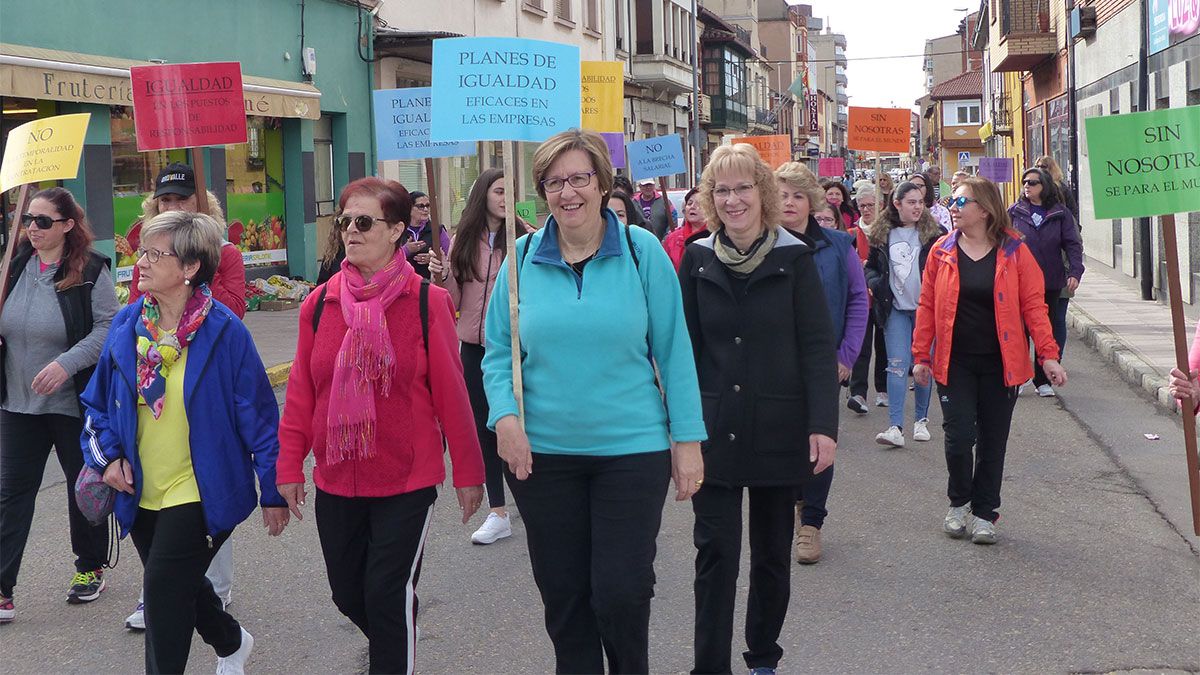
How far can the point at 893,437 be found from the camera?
29.8ft

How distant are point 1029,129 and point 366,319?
1414 inches

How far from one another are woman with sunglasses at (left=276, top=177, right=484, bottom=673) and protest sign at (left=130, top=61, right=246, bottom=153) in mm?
3822

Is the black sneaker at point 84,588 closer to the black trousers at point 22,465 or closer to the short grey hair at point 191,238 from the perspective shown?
the black trousers at point 22,465

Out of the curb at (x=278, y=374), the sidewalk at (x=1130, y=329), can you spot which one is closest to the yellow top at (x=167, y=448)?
the curb at (x=278, y=374)

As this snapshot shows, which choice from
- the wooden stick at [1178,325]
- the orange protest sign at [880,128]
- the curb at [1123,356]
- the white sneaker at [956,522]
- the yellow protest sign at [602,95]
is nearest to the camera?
the wooden stick at [1178,325]

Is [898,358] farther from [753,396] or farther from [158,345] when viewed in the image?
[158,345]

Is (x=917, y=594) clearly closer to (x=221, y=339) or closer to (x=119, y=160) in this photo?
(x=221, y=339)

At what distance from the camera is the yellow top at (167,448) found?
409 centimetres

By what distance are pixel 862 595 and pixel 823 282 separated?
4.64 feet

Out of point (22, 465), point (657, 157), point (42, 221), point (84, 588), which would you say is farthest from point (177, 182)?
point (657, 157)

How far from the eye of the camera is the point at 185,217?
4348mm

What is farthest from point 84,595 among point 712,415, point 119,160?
point 119,160

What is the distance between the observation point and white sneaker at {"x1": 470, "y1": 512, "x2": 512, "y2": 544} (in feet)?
21.7

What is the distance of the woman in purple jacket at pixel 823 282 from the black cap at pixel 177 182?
2.65m
